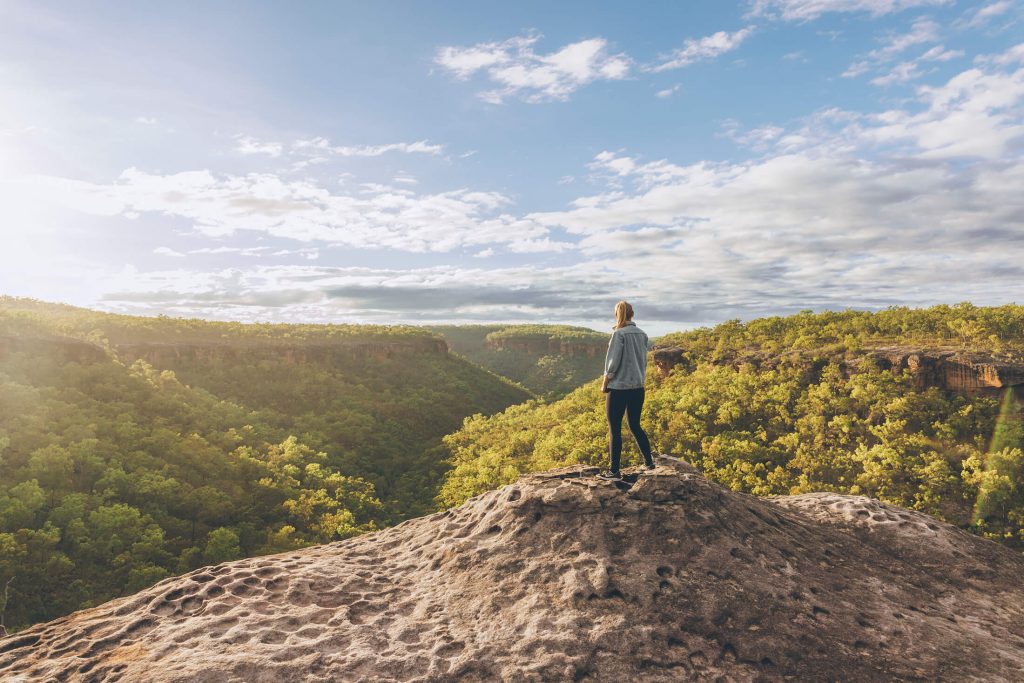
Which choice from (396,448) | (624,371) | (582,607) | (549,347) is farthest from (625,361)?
(549,347)

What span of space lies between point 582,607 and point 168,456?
27695 mm

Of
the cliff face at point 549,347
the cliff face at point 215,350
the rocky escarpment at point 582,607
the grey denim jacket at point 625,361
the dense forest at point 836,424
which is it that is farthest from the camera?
the cliff face at point 549,347

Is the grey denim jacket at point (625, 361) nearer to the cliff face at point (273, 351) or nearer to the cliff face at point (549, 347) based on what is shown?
the cliff face at point (273, 351)

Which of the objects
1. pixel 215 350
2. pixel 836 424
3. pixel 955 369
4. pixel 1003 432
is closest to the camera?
pixel 1003 432

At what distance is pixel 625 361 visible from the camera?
8.50m

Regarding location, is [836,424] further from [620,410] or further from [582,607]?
[582,607]

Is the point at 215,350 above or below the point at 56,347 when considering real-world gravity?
below

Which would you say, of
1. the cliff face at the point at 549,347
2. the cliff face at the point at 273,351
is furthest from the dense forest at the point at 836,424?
the cliff face at the point at 549,347

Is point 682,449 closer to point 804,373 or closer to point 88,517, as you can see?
point 804,373

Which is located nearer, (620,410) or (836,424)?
(620,410)

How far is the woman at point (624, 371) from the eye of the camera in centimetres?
851

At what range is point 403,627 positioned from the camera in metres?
6.95

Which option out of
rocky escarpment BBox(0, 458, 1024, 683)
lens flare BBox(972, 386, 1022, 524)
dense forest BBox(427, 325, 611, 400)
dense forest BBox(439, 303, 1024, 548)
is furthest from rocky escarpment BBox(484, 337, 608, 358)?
rocky escarpment BBox(0, 458, 1024, 683)

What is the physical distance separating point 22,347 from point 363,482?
2148cm
